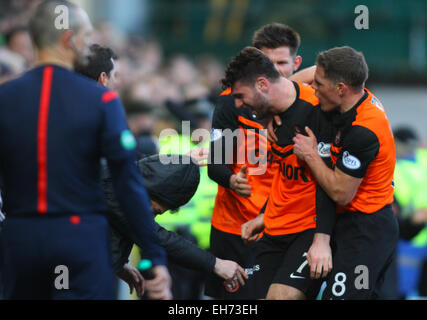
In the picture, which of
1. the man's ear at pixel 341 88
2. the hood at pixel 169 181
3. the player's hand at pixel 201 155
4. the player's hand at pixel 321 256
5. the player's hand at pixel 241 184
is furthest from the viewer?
the player's hand at pixel 201 155

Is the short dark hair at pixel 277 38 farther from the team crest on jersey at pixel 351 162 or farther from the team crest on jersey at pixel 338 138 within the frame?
the team crest on jersey at pixel 351 162

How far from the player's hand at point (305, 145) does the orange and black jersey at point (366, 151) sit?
Answer: 0.13 meters

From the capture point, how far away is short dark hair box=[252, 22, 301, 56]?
5.52 meters

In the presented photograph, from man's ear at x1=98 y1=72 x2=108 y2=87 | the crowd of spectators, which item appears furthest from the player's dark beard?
the crowd of spectators

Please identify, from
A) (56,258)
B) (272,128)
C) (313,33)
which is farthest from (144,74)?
(56,258)

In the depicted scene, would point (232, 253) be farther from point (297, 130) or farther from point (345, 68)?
point (345, 68)

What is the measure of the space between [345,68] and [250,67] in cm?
70

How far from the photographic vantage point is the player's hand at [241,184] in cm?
521

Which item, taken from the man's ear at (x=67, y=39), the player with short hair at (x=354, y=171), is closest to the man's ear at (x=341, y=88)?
the player with short hair at (x=354, y=171)

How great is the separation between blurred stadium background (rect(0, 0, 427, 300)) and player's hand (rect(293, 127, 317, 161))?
22.7ft

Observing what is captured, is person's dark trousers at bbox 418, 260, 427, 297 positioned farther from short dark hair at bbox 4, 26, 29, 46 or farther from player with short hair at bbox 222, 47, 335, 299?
short dark hair at bbox 4, 26, 29, 46

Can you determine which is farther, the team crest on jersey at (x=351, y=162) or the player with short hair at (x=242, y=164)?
the player with short hair at (x=242, y=164)

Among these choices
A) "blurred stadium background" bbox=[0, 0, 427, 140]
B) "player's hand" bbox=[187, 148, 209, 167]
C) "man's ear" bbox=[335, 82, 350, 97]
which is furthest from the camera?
"blurred stadium background" bbox=[0, 0, 427, 140]

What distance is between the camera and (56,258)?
3.40 metres
